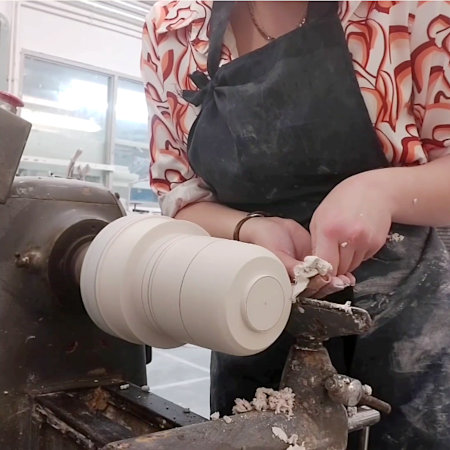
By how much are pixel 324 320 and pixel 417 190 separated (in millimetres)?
193

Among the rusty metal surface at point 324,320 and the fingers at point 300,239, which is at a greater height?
the fingers at point 300,239

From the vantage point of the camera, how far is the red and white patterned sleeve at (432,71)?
620mm

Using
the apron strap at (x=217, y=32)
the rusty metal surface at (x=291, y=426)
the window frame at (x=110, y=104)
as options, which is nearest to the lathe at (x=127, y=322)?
the rusty metal surface at (x=291, y=426)

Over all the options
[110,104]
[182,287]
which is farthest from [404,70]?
[110,104]

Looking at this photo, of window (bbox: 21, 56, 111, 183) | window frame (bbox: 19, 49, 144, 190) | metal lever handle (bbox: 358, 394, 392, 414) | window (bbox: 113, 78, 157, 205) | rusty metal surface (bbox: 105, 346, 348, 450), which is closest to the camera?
rusty metal surface (bbox: 105, 346, 348, 450)

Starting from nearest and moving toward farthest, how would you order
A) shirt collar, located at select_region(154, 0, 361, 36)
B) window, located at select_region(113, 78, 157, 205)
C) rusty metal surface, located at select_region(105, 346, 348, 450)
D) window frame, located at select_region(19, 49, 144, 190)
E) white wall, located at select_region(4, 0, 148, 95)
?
1. rusty metal surface, located at select_region(105, 346, 348, 450)
2. shirt collar, located at select_region(154, 0, 361, 36)
3. white wall, located at select_region(4, 0, 148, 95)
4. window frame, located at select_region(19, 49, 144, 190)
5. window, located at select_region(113, 78, 157, 205)

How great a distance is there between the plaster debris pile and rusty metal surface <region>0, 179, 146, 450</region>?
320 millimetres

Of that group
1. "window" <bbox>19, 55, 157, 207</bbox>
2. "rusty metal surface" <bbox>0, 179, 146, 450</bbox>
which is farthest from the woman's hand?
"window" <bbox>19, 55, 157, 207</bbox>

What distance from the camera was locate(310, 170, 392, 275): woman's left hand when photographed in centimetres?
56

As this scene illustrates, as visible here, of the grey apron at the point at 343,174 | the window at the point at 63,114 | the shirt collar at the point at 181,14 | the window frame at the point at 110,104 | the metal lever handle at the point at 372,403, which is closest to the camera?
the metal lever handle at the point at 372,403

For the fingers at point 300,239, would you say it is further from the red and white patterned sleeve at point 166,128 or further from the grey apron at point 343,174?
the red and white patterned sleeve at point 166,128

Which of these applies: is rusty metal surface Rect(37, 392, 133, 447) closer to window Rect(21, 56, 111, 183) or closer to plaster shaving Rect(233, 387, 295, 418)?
plaster shaving Rect(233, 387, 295, 418)

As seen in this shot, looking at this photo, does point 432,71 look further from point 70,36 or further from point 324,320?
point 70,36

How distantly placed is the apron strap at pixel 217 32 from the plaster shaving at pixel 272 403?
411 millimetres
